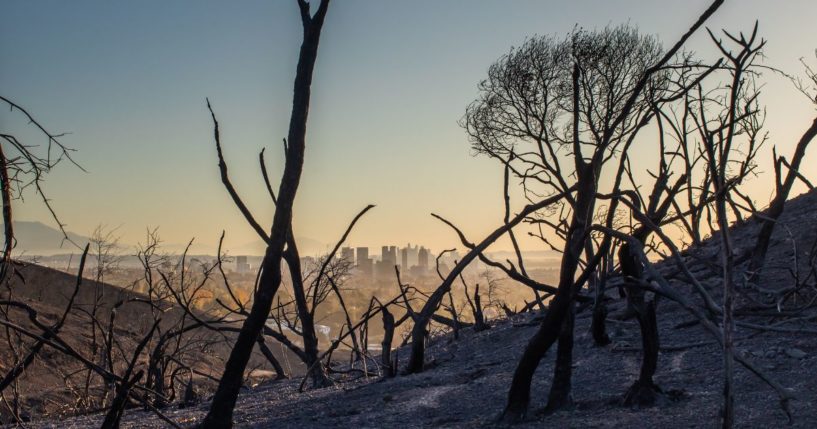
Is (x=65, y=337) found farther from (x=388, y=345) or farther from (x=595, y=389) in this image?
(x=595, y=389)

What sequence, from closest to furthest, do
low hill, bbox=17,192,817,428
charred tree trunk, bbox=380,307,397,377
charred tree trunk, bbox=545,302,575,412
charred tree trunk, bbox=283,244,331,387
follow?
1. low hill, bbox=17,192,817,428
2. charred tree trunk, bbox=545,302,575,412
3. charred tree trunk, bbox=283,244,331,387
4. charred tree trunk, bbox=380,307,397,377

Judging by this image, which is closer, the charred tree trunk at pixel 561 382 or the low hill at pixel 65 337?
the charred tree trunk at pixel 561 382

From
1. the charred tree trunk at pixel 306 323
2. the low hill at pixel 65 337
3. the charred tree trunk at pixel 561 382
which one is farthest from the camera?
the low hill at pixel 65 337

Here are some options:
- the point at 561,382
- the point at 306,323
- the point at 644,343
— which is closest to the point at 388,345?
the point at 306,323

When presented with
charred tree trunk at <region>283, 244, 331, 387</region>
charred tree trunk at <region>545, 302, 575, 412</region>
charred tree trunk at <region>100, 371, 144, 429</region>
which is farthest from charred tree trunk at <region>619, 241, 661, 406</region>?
charred tree trunk at <region>283, 244, 331, 387</region>

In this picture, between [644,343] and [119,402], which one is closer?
[119,402]

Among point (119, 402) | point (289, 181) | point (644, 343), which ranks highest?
point (289, 181)

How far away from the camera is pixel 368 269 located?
5527 inches

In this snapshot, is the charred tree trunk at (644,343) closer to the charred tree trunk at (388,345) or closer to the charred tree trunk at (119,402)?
the charred tree trunk at (119,402)

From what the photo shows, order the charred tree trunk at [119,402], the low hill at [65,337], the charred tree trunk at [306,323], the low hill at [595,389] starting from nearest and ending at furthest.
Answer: the charred tree trunk at [119,402] → the low hill at [595,389] → the charred tree trunk at [306,323] → the low hill at [65,337]

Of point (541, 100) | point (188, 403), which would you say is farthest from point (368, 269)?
point (188, 403)

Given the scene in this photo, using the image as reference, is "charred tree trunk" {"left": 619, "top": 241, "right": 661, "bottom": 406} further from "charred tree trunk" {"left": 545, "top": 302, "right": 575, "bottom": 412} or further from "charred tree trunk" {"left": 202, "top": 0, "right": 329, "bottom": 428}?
"charred tree trunk" {"left": 202, "top": 0, "right": 329, "bottom": 428}

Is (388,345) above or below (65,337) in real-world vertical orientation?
below

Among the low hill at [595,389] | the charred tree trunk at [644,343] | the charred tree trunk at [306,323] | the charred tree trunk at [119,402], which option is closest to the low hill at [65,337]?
the charred tree trunk at [306,323]
